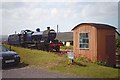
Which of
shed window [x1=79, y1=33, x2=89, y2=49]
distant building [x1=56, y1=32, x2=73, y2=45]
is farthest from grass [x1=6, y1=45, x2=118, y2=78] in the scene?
distant building [x1=56, y1=32, x2=73, y2=45]

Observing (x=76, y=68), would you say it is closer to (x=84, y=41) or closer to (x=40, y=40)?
(x=84, y=41)

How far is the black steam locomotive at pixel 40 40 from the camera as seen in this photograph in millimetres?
26987

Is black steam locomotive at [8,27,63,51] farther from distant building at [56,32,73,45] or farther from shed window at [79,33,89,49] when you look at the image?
distant building at [56,32,73,45]

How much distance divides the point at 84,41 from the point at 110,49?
213 centimetres

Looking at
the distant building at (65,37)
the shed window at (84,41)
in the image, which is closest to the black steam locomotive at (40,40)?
the shed window at (84,41)

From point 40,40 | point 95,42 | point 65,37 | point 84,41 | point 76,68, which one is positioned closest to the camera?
point 76,68

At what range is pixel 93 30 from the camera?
17906 millimetres

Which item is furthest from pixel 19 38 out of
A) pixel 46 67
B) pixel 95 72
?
pixel 95 72

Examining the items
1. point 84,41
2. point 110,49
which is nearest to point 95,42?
point 84,41

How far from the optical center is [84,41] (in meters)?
18.5

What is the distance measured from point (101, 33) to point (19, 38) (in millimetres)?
16650

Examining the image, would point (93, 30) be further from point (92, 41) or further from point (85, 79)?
point (85, 79)

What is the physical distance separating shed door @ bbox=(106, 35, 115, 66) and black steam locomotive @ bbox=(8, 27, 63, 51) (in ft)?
29.8

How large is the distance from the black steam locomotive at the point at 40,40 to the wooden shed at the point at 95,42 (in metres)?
7.95
